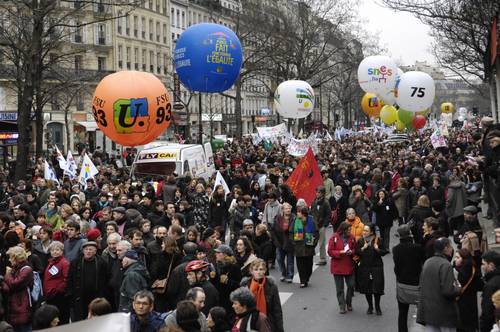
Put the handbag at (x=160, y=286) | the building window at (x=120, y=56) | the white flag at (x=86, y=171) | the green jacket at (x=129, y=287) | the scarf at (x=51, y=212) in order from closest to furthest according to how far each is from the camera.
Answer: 1. the green jacket at (x=129, y=287)
2. the handbag at (x=160, y=286)
3. the scarf at (x=51, y=212)
4. the white flag at (x=86, y=171)
5. the building window at (x=120, y=56)

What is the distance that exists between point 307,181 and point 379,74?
58.6 feet

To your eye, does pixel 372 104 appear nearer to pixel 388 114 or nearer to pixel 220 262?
pixel 388 114

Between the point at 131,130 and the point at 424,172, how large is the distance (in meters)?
7.23

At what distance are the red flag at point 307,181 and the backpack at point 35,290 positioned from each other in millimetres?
7640

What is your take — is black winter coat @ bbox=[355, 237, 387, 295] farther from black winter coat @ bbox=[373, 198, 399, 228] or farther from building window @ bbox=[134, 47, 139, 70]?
building window @ bbox=[134, 47, 139, 70]

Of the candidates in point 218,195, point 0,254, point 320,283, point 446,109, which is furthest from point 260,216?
point 446,109

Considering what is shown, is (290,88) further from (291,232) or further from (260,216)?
(291,232)

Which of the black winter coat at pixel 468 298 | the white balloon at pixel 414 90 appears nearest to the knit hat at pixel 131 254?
the black winter coat at pixel 468 298

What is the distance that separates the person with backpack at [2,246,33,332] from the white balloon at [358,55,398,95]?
25.7 m

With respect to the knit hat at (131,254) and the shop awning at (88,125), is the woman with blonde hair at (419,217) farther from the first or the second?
the shop awning at (88,125)

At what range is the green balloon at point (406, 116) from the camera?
1582 inches

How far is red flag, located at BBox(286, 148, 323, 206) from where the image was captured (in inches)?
614

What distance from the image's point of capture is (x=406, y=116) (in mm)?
40250

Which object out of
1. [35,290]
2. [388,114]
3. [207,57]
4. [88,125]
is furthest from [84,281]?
[88,125]
